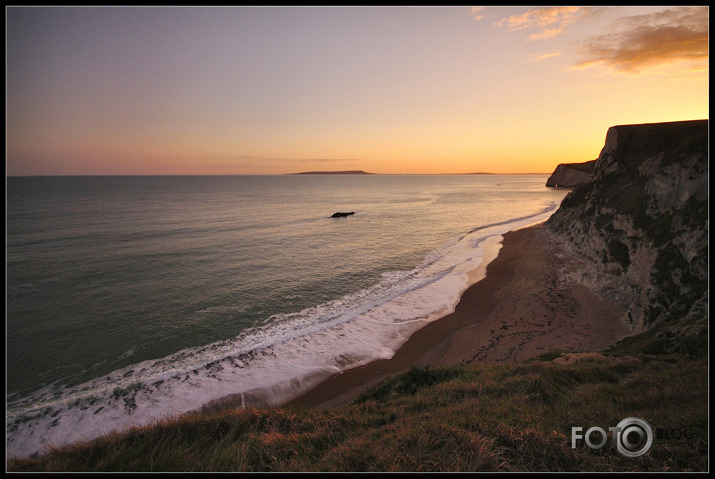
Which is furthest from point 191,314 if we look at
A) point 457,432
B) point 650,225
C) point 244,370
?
point 650,225

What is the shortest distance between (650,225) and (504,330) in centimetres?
1281

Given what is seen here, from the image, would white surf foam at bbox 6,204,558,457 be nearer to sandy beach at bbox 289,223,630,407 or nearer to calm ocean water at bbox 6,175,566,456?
calm ocean water at bbox 6,175,566,456

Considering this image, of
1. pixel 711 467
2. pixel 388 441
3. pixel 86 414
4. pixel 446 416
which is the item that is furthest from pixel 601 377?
pixel 86 414

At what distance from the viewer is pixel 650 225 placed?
1895 cm

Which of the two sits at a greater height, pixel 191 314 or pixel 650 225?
pixel 650 225

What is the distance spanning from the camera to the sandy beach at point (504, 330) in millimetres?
12828

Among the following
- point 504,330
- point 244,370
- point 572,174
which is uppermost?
point 572,174

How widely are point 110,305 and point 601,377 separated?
2378 cm

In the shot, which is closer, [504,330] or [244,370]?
[244,370]

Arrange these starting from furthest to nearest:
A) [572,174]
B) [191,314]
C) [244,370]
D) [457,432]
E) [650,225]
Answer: [572,174] < [650,225] < [191,314] < [244,370] < [457,432]

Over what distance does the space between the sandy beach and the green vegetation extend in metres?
4.54

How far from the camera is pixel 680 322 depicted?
1052 cm

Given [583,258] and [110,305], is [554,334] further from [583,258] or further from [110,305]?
[110,305]

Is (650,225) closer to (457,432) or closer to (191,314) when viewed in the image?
(457,432)
